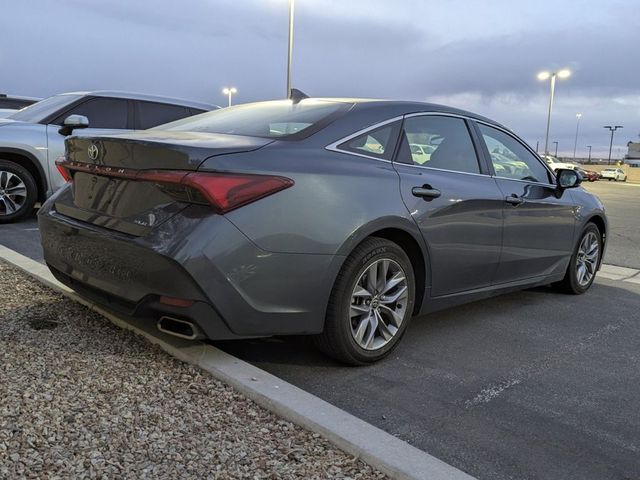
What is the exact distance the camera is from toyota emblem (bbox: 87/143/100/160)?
3188mm

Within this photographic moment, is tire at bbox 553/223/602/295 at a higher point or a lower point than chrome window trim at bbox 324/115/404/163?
Result: lower

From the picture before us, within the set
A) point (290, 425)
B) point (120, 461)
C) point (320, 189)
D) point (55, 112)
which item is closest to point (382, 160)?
point (320, 189)

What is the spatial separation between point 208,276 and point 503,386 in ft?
5.84

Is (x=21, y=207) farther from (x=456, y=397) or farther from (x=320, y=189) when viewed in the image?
(x=456, y=397)

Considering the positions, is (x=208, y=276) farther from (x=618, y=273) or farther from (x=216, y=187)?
(x=618, y=273)

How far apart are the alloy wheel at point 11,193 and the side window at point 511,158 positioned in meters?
5.75

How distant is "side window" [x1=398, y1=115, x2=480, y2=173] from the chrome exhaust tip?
1.59m

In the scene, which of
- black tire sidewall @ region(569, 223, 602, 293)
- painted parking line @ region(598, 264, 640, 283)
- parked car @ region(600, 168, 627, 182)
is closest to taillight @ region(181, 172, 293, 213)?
black tire sidewall @ region(569, 223, 602, 293)

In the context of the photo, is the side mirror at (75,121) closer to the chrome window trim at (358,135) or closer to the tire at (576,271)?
the chrome window trim at (358,135)

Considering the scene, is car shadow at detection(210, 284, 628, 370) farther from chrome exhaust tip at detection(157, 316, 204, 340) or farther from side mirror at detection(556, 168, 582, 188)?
side mirror at detection(556, 168, 582, 188)

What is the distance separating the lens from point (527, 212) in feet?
14.8

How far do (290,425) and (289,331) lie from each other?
58cm

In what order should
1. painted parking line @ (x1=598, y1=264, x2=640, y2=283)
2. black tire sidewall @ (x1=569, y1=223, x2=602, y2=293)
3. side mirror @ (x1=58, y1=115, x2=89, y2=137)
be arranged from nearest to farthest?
1. black tire sidewall @ (x1=569, y1=223, x2=602, y2=293)
2. painted parking line @ (x1=598, y1=264, x2=640, y2=283)
3. side mirror @ (x1=58, y1=115, x2=89, y2=137)

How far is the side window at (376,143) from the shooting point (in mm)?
3361
